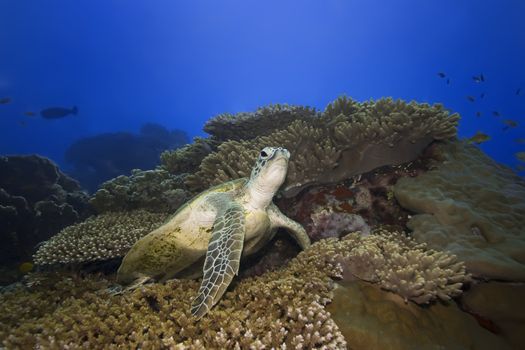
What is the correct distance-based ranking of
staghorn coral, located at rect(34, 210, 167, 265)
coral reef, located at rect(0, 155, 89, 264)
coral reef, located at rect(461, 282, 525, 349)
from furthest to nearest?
coral reef, located at rect(0, 155, 89, 264)
staghorn coral, located at rect(34, 210, 167, 265)
coral reef, located at rect(461, 282, 525, 349)

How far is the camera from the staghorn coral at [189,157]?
20.7 feet

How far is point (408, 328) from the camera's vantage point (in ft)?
8.61

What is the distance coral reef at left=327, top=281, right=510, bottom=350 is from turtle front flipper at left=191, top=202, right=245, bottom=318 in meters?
1.10

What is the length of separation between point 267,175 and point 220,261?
1146 millimetres

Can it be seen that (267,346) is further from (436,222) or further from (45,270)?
(45,270)

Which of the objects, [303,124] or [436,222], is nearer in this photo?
[436,222]

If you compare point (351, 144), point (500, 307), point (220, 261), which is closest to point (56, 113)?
point (351, 144)

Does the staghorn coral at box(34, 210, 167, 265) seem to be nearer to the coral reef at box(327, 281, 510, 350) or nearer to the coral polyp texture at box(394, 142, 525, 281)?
the coral reef at box(327, 281, 510, 350)

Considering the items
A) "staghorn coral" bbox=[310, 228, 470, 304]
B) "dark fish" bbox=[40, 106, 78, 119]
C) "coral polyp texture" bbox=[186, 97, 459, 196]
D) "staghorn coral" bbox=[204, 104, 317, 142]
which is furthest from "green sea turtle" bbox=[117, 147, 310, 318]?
"dark fish" bbox=[40, 106, 78, 119]

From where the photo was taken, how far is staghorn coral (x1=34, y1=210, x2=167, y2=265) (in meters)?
3.93

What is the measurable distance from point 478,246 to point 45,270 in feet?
19.1

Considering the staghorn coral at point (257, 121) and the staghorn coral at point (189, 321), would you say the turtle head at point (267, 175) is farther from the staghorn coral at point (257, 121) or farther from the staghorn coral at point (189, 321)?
the staghorn coral at point (257, 121)

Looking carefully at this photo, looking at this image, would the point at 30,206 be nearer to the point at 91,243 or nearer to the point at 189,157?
the point at 189,157

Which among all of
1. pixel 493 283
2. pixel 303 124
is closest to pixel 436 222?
pixel 493 283
